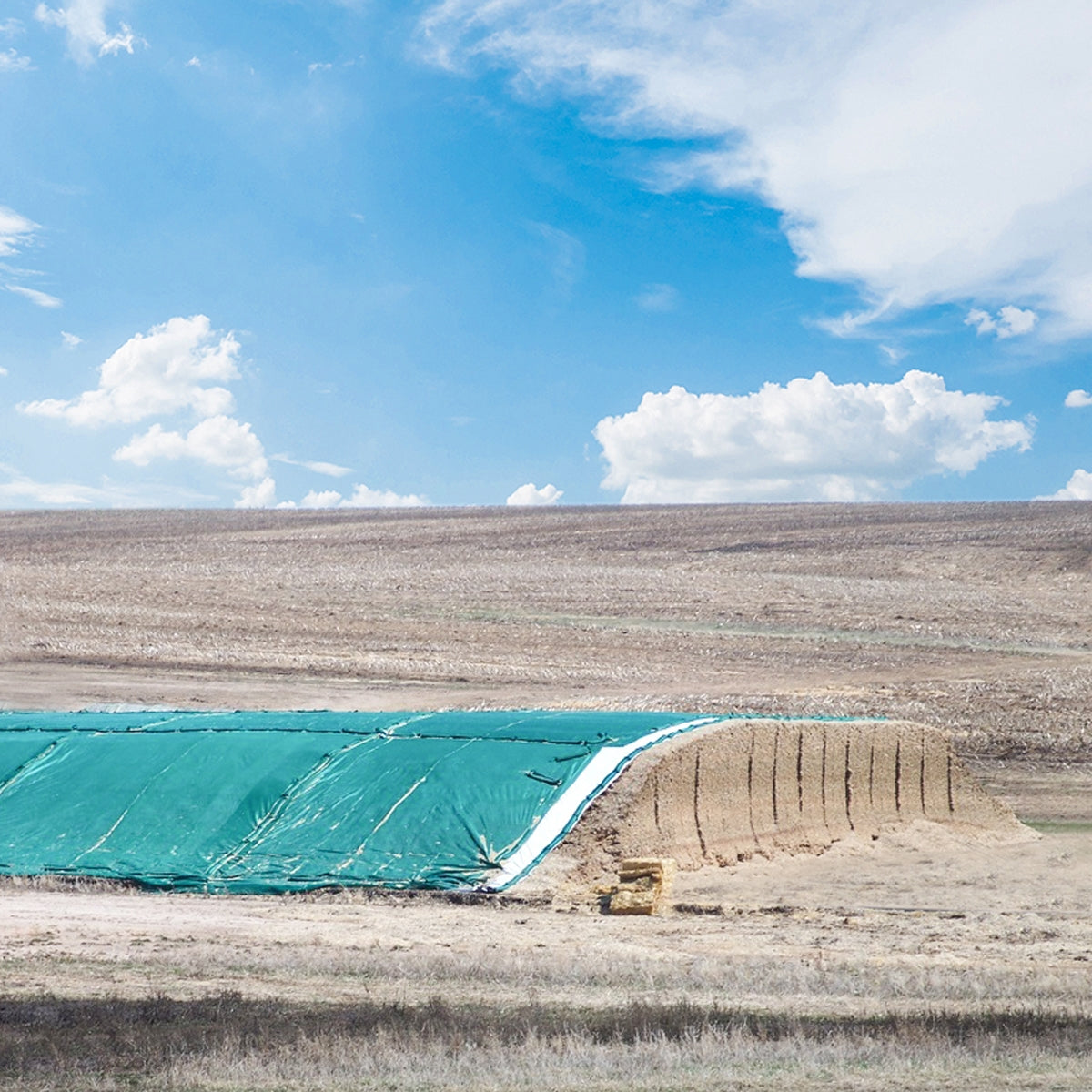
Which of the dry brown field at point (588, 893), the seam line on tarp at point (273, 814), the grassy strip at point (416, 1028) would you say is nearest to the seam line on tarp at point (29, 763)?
the dry brown field at point (588, 893)

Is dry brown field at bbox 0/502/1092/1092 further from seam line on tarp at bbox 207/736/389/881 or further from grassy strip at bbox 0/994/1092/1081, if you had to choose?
seam line on tarp at bbox 207/736/389/881

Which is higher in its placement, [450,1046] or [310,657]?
[310,657]

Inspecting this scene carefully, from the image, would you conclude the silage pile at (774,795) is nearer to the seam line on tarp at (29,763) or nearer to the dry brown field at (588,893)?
the dry brown field at (588,893)

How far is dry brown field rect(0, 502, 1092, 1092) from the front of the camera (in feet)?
25.7

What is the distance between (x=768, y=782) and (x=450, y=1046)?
10.9 meters

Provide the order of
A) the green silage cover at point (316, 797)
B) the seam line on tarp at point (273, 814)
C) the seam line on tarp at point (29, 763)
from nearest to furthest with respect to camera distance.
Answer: the green silage cover at point (316, 797) → the seam line on tarp at point (273, 814) → the seam line on tarp at point (29, 763)

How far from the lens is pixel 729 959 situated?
11.1 m

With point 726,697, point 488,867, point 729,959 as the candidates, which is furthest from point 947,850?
point 726,697

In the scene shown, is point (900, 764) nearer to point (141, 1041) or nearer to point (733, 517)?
point (141, 1041)

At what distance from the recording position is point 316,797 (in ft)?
56.2

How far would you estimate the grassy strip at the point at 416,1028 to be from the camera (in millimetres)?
7785

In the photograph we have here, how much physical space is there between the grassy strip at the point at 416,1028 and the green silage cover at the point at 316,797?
594cm

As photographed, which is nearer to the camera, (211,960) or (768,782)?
(211,960)

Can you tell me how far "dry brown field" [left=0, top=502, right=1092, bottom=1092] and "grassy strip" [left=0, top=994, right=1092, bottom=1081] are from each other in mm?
33
